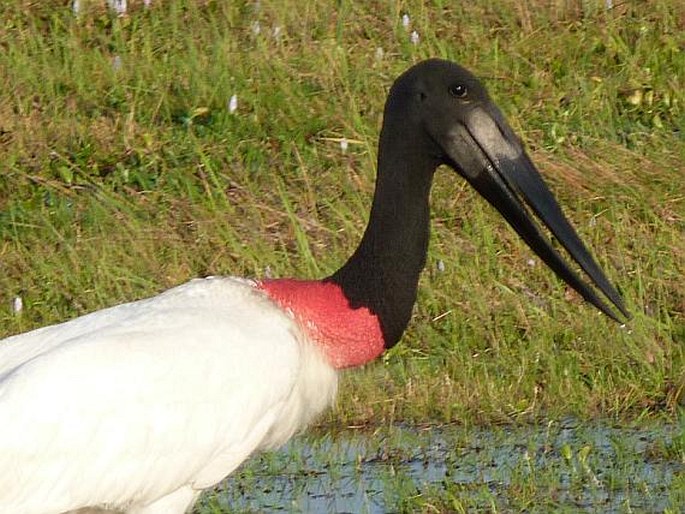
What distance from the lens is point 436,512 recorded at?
5.36 m

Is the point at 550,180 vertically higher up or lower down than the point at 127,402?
lower down

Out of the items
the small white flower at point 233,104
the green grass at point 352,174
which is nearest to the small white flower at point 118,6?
the green grass at point 352,174

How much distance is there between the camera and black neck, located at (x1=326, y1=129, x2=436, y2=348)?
5117mm

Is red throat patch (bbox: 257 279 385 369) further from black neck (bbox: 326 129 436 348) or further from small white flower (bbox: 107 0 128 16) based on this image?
small white flower (bbox: 107 0 128 16)

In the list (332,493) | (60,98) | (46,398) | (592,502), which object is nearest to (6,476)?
(46,398)

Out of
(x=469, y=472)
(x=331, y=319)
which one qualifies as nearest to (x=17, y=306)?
(x=469, y=472)

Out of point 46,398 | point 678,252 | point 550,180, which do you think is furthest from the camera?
point 550,180

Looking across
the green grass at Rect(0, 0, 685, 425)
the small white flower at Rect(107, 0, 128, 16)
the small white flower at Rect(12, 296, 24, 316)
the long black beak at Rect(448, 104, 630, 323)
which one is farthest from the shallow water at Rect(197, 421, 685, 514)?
the small white flower at Rect(107, 0, 128, 16)

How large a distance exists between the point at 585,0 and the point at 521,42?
40 centimetres

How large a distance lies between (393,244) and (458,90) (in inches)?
16.7

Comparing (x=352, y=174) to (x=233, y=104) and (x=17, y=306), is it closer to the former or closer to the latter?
(x=233, y=104)

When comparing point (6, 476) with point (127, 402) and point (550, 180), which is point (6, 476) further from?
point (550, 180)

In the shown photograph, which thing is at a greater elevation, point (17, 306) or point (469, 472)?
point (17, 306)

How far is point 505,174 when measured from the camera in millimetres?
5250
